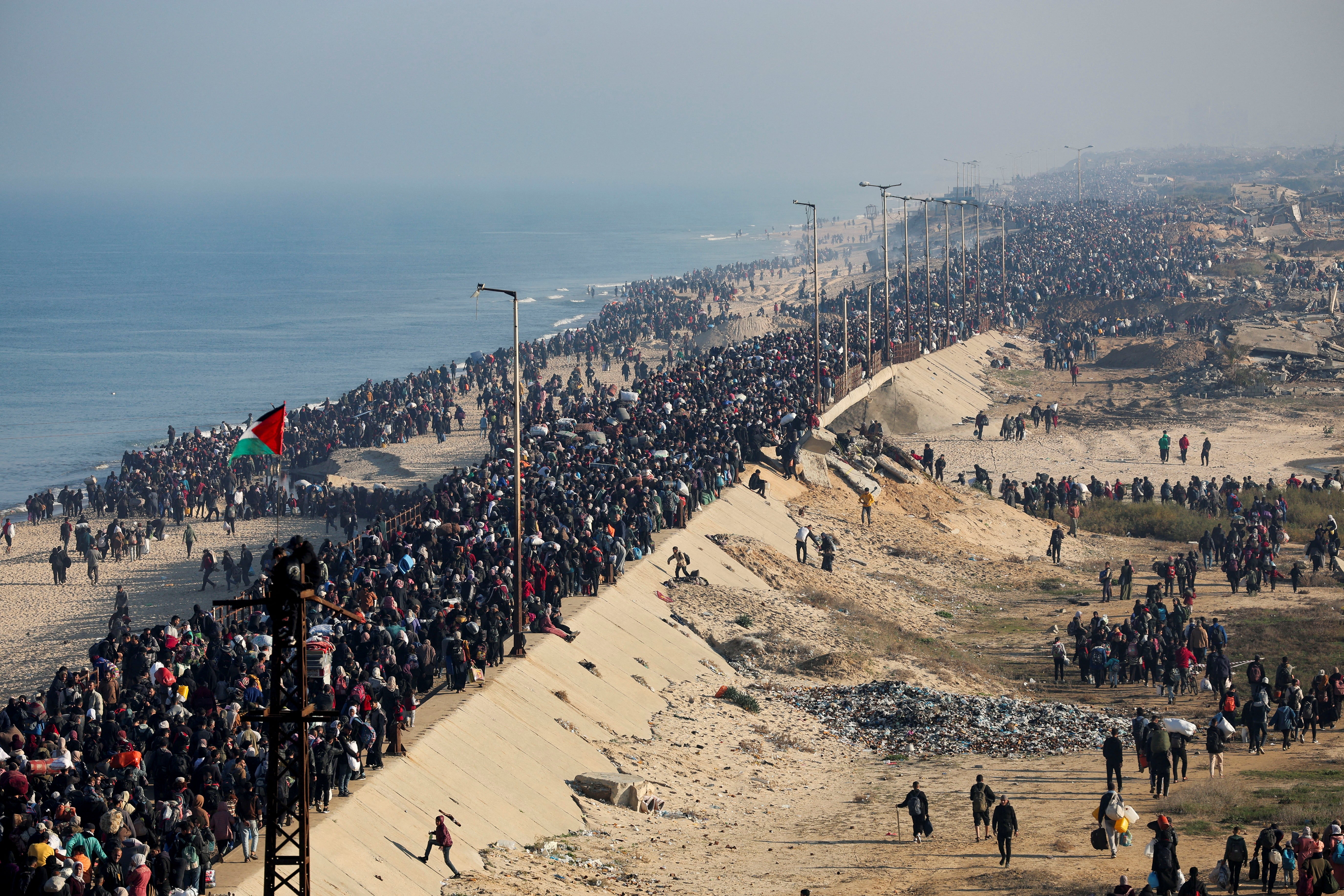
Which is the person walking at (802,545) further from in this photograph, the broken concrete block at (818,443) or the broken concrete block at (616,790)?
the broken concrete block at (616,790)

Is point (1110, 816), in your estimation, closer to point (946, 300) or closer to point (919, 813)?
point (919, 813)

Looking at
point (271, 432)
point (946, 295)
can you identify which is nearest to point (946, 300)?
point (946, 295)

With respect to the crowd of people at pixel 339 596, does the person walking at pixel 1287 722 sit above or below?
below

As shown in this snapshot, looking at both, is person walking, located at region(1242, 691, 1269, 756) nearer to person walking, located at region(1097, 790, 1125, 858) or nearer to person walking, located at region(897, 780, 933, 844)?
person walking, located at region(1097, 790, 1125, 858)

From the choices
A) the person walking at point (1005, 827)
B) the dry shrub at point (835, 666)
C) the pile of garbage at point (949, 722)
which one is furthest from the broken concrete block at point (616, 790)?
the dry shrub at point (835, 666)

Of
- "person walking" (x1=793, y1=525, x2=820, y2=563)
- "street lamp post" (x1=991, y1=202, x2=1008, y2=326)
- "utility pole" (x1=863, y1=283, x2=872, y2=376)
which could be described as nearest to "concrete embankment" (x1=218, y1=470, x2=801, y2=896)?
"person walking" (x1=793, y1=525, x2=820, y2=563)

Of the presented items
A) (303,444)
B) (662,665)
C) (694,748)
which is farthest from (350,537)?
(694,748)
